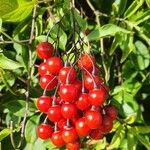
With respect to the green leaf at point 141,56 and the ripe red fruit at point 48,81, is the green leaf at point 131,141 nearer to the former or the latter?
the green leaf at point 141,56

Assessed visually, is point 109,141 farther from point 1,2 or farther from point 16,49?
point 1,2

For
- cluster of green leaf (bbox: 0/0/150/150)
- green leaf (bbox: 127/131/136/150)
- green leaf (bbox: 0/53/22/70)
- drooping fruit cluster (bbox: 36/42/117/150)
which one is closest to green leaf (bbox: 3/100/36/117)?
cluster of green leaf (bbox: 0/0/150/150)

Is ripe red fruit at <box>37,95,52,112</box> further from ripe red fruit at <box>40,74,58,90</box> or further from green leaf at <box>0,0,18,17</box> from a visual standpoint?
green leaf at <box>0,0,18,17</box>

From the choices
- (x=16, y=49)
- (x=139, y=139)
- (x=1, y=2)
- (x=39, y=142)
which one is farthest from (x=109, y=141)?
(x=1, y=2)

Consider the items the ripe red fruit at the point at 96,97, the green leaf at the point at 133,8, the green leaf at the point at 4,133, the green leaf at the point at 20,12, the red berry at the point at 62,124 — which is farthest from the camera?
the green leaf at the point at 133,8

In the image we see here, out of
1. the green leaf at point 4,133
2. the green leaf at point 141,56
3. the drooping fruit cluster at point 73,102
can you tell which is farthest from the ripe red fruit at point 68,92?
the green leaf at point 141,56

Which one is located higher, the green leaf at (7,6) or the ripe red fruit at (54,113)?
the green leaf at (7,6)
